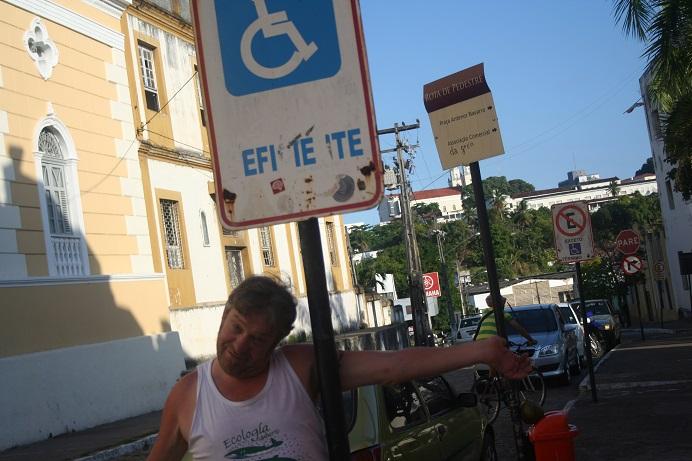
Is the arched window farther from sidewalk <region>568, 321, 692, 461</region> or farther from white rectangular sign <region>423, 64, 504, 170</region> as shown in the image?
white rectangular sign <region>423, 64, 504, 170</region>

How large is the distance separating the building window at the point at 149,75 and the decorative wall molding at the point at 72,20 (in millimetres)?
2418

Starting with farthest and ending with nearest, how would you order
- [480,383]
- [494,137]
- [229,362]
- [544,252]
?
[544,252] < [480,383] < [494,137] < [229,362]

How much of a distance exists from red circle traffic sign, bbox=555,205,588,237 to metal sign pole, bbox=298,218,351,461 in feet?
41.2

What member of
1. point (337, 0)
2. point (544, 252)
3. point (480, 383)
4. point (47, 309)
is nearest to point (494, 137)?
point (337, 0)

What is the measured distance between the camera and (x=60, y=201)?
744 inches

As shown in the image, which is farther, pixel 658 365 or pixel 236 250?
pixel 236 250

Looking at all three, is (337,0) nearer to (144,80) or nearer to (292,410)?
(292,410)

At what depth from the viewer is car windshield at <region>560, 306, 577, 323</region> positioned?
25.7 meters

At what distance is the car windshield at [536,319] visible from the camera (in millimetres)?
20672

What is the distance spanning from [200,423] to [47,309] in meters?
15.3

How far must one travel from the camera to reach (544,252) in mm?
123062

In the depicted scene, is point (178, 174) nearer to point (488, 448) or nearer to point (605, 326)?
point (605, 326)

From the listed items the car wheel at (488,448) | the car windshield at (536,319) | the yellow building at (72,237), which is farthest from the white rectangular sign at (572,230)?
the yellow building at (72,237)

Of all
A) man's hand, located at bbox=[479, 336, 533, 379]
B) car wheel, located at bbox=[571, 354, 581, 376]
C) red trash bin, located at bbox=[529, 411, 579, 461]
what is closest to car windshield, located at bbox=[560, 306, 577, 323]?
car wheel, located at bbox=[571, 354, 581, 376]
